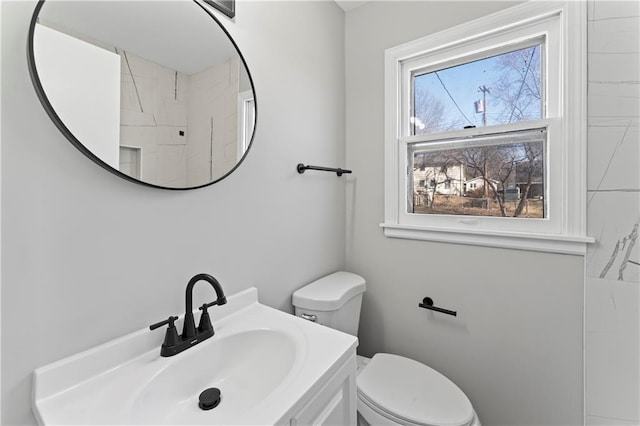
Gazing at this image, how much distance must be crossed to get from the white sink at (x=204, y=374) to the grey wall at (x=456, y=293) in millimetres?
790

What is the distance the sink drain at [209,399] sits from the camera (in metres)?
0.74

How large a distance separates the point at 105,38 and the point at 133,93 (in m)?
0.14

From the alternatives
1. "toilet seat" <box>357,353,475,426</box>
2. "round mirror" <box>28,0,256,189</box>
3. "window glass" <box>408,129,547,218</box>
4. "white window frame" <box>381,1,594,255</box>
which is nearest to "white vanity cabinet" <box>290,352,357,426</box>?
"toilet seat" <box>357,353,475,426</box>

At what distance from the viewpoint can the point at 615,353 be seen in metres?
1.06

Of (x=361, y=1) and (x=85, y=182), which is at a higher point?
(x=361, y=1)

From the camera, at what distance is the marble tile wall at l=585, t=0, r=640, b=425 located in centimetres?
103

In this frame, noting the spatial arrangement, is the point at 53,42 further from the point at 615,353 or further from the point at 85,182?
the point at 615,353

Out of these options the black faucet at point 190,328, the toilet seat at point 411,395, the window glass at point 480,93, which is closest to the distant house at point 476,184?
the window glass at point 480,93

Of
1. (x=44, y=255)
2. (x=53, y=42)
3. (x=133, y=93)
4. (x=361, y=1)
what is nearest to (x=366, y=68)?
(x=361, y=1)

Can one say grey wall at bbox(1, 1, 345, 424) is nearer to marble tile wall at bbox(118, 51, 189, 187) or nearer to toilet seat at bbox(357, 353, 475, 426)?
marble tile wall at bbox(118, 51, 189, 187)

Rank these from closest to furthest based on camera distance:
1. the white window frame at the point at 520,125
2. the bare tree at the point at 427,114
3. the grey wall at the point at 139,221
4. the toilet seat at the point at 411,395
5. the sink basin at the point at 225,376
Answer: the grey wall at the point at 139,221 < the sink basin at the point at 225,376 < the toilet seat at the point at 411,395 < the white window frame at the point at 520,125 < the bare tree at the point at 427,114

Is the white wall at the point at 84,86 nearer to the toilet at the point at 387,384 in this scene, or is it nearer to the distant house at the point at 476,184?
the toilet at the point at 387,384

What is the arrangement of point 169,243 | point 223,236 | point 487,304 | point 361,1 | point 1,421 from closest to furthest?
point 1,421 < point 169,243 < point 223,236 < point 487,304 < point 361,1

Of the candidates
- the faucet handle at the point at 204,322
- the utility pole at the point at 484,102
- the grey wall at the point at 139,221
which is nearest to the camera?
the grey wall at the point at 139,221
